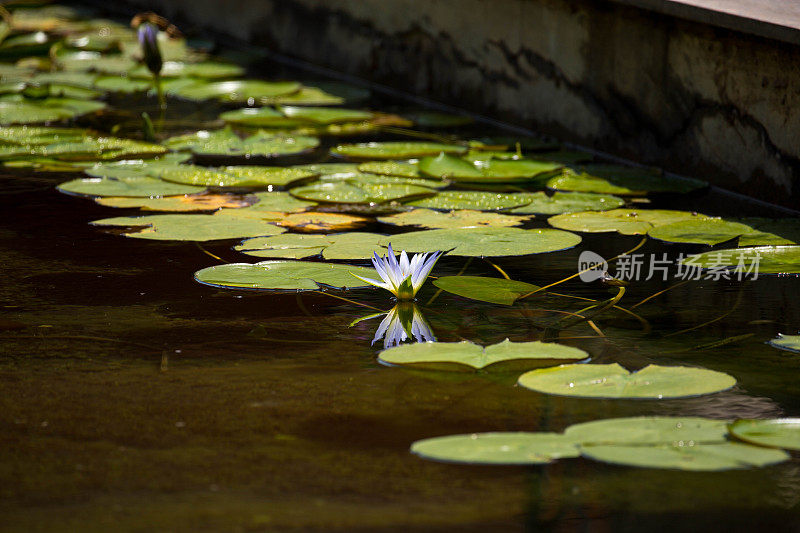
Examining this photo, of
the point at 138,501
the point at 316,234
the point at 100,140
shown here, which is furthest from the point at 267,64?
the point at 138,501

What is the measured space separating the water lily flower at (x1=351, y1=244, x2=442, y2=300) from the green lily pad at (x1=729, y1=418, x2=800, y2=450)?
69cm

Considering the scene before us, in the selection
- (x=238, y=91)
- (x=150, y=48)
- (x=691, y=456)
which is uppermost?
(x=150, y=48)

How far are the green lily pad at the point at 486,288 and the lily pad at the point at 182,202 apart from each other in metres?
0.81

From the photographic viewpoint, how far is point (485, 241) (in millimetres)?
2381

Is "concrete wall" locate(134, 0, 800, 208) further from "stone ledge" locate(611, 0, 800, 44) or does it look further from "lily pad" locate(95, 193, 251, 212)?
"lily pad" locate(95, 193, 251, 212)

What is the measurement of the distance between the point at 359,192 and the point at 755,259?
3.37 feet

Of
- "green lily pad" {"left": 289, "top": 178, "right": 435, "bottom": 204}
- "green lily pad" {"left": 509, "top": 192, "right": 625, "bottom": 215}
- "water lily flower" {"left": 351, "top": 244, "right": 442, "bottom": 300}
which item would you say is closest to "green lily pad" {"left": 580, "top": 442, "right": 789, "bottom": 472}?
"water lily flower" {"left": 351, "top": 244, "right": 442, "bottom": 300}

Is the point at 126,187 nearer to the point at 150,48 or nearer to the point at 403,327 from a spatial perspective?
the point at 150,48

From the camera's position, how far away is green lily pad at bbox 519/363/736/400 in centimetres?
156

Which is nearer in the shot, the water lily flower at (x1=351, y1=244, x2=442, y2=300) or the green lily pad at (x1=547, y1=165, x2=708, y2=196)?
the water lily flower at (x1=351, y1=244, x2=442, y2=300)

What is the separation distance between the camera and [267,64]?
17.4 feet

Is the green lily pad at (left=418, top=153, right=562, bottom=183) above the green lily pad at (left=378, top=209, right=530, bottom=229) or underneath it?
above

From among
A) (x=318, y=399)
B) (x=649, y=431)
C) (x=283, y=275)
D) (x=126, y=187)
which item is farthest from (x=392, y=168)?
(x=649, y=431)

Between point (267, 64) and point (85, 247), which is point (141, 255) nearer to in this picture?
point (85, 247)
